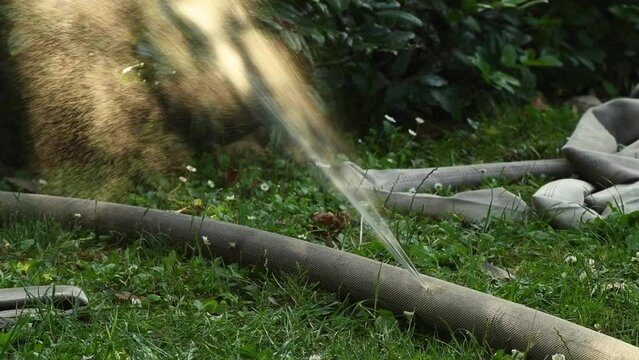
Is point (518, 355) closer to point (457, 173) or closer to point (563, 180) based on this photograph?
point (563, 180)

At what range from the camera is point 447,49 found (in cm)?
589

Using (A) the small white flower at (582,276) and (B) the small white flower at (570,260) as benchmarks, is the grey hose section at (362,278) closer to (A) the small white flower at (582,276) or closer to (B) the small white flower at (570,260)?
(A) the small white flower at (582,276)

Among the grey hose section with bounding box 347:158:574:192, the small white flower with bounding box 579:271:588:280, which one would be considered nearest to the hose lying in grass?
the grey hose section with bounding box 347:158:574:192

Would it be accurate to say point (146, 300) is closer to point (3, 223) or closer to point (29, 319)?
point (29, 319)

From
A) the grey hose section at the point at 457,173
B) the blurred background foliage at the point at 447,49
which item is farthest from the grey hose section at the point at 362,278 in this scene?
the blurred background foliage at the point at 447,49

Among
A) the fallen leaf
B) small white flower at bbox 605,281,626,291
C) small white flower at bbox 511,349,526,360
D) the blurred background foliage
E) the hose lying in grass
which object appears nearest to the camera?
small white flower at bbox 511,349,526,360

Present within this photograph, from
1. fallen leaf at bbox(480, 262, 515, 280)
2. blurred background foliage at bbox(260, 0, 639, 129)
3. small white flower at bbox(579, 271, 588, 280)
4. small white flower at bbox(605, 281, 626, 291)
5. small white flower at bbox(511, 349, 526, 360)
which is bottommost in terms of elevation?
blurred background foliage at bbox(260, 0, 639, 129)

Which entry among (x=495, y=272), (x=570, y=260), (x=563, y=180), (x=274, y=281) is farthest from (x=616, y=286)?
(x=563, y=180)

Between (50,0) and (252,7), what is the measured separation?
868 millimetres

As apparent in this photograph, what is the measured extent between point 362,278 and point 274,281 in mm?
317

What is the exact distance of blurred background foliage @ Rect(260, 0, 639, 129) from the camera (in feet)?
17.4

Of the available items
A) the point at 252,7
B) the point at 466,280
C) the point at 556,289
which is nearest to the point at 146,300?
the point at 466,280

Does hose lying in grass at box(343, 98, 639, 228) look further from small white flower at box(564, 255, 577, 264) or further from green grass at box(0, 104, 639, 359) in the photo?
small white flower at box(564, 255, 577, 264)

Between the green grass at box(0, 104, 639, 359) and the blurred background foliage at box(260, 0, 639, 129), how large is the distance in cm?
84
